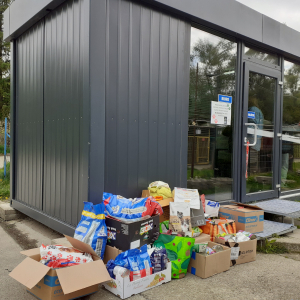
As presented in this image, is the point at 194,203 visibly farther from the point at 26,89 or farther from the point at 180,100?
the point at 26,89

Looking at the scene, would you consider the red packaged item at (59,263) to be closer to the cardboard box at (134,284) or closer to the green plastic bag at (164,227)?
the cardboard box at (134,284)

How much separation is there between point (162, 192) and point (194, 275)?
93 centimetres

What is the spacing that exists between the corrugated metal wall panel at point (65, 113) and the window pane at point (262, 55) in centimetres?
282

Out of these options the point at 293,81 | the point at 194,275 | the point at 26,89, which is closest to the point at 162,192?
the point at 194,275

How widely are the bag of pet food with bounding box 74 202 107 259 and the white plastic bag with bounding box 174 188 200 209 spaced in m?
0.87

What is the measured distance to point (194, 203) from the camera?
127 inches

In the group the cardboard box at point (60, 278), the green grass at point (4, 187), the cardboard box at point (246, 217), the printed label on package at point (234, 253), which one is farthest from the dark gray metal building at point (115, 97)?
the green grass at point (4, 187)


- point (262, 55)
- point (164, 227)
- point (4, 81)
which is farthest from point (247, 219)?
point (4, 81)

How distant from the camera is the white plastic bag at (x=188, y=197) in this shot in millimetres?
3230

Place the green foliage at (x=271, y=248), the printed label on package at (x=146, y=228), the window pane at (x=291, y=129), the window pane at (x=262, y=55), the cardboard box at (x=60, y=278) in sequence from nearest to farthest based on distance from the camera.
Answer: the cardboard box at (x=60, y=278) < the printed label on package at (x=146, y=228) < the green foliage at (x=271, y=248) < the window pane at (x=262, y=55) < the window pane at (x=291, y=129)

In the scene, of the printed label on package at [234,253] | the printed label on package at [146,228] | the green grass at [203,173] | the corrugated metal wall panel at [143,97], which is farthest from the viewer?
the green grass at [203,173]

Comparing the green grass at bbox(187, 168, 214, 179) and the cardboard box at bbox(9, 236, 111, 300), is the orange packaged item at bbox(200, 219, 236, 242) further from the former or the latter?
the cardboard box at bbox(9, 236, 111, 300)

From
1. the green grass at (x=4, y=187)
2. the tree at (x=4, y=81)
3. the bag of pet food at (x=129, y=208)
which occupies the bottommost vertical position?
the green grass at (x=4, y=187)

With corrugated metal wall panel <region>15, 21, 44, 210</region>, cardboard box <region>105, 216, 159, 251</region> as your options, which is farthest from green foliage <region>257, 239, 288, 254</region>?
corrugated metal wall panel <region>15, 21, 44, 210</region>
